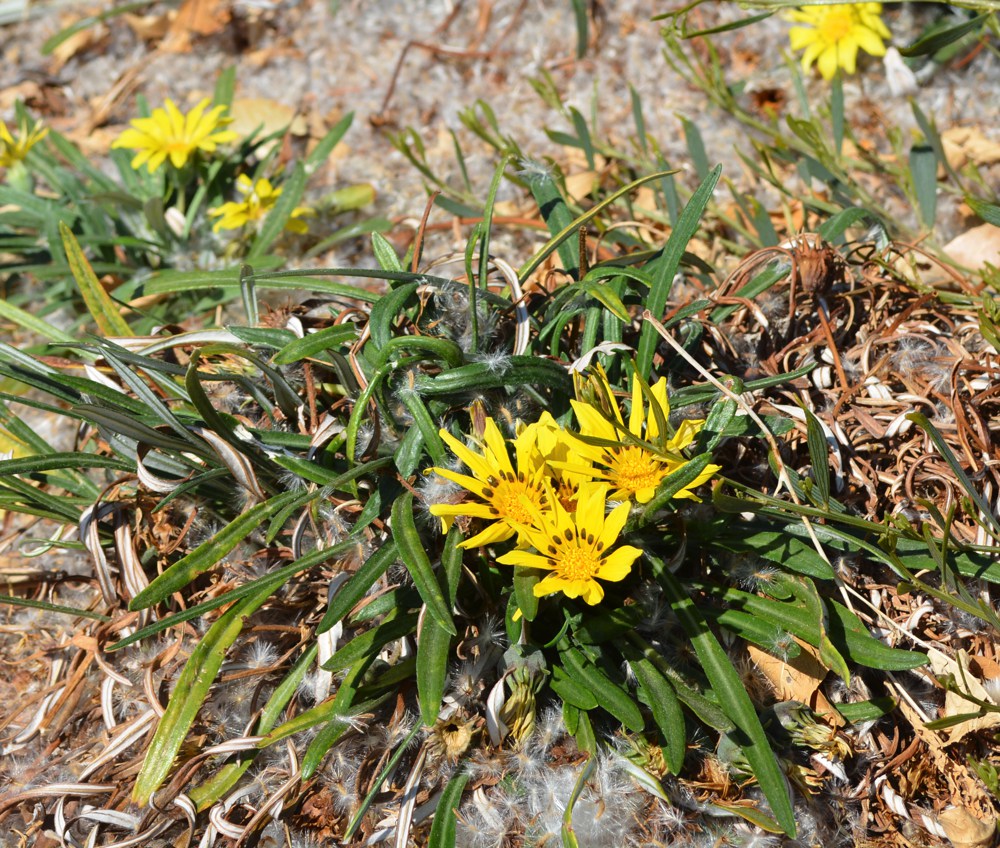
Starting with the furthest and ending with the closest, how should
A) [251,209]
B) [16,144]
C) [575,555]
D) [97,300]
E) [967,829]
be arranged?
[16,144] → [251,209] → [97,300] → [967,829] → [575,555]

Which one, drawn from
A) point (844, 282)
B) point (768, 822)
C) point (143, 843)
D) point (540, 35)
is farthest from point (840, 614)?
point (540, 35)

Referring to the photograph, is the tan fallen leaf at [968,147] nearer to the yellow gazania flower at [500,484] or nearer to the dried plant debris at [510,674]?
the dried plant debris at [510,674]

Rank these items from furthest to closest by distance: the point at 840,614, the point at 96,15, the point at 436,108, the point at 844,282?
the point at 96,15 → the point at 436,108 → the point at 844,282 → the point at 840,614

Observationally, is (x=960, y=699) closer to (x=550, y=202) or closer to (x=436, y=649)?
(x=436, y=649)

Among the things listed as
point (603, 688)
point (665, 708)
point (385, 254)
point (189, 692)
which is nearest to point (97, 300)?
point (385, 254)

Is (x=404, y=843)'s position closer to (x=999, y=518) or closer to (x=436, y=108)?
(x=999, y=518)

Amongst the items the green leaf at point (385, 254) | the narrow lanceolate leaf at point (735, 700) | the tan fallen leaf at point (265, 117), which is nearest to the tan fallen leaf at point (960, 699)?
the narrow lanceolate leaf at point (735, 700)
